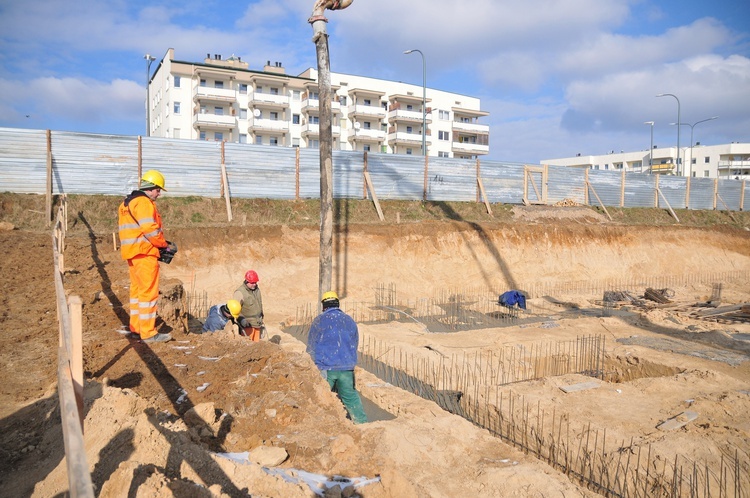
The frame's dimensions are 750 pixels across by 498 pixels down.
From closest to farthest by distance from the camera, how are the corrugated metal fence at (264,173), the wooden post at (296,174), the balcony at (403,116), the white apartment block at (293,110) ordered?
the corrugated metal fence at (264,173), the wooden post at (296,174), the white apartment block at (293,110), the balcony at (403,116)

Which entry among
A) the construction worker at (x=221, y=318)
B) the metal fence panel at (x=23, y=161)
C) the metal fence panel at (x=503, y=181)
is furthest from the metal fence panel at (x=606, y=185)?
the metal fence panel at (x=23, y=161)

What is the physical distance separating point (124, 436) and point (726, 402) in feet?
25.3

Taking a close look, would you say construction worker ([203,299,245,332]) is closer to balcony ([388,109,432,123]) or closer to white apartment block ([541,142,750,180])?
balcony ([388,109,432,123])

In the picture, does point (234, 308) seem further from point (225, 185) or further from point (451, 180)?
point (451, 180)

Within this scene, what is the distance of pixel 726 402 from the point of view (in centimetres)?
729

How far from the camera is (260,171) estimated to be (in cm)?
1723

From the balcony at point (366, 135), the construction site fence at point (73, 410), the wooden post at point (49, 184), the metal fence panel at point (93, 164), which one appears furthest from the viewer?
the balcony at point (366, 135)

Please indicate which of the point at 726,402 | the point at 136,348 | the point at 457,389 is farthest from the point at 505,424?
the point at 136,348

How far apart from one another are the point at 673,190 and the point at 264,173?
22641 millimetres

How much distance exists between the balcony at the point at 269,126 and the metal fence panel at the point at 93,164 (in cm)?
3229

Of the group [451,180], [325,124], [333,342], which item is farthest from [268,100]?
[333,342]

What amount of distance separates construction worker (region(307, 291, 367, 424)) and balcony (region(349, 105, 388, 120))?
155 feet

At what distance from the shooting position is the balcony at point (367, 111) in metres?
51.2

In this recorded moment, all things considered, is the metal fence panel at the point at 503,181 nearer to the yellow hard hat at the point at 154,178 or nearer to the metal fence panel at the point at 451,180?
the metal fence panel at the point at 451,180
